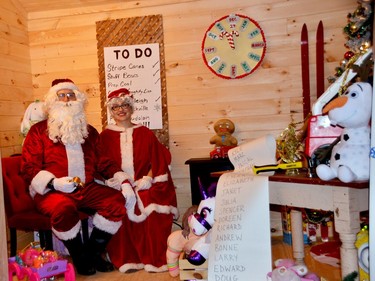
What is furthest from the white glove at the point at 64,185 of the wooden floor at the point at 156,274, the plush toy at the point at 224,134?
the plush toy at the point at 224,134

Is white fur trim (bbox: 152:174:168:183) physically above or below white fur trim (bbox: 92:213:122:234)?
above

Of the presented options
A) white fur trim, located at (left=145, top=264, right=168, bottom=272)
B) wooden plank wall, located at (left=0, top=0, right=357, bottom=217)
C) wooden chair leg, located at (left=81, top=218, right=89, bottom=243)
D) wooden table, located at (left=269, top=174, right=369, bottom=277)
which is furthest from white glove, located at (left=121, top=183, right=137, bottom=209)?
wooden table, located at (left=269, top=174, right=369, bottom=277)

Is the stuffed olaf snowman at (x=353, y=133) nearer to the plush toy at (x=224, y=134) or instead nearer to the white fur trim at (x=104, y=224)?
the white fur trim at (x=104, y=224)

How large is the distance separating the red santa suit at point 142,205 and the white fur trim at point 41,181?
47 cm

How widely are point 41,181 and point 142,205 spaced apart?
687mm

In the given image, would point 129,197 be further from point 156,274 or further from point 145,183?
point 156,274

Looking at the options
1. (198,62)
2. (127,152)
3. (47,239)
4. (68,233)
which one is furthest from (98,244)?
(198,62)

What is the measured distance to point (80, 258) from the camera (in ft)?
8.57

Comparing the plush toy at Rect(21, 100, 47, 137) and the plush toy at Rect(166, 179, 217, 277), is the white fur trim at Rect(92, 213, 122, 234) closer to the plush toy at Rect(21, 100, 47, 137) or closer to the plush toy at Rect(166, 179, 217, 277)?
the plush toy at Rect(166, 179, 217, 277)

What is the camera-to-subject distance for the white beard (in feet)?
9.39

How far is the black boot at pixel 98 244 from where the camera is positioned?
2656 mm

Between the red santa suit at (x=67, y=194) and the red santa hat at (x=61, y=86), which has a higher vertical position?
the red santa hat at (x=61, y=86)

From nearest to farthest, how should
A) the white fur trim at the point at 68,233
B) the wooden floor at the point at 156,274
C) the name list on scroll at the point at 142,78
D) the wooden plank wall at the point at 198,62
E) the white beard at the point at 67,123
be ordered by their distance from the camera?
the wooden floor at the point at 156,274 < the white fur trim at the point at 68,233 < the white beard at the point at 67,123 < the wooden plank wall at the point at 198,62 < the name list on scroll at the point at 142,78

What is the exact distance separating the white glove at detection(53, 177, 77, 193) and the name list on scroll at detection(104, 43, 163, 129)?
1000mm
